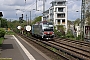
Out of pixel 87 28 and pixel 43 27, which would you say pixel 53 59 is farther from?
pixel 87 28

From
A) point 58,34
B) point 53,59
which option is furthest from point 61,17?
point 53,59

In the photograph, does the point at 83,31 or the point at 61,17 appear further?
the point at 61,17

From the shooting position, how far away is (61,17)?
11006 centimetres

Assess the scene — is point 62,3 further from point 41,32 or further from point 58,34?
point 41,32

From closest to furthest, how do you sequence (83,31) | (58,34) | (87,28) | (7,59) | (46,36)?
(7,59) → (46,36) → (87,28) → (83,31) → (58,34)

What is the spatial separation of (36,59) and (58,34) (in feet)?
146

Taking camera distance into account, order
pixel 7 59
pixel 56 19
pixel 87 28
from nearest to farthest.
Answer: pixel 7 59, pixel 87 28, pixel 56 19

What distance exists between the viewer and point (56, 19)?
11000cm

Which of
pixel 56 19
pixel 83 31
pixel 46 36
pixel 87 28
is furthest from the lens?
pixel 56 19

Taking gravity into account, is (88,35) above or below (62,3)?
below

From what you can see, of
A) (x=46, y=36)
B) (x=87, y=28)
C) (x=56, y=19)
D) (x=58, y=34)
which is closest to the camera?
(x=46, y=36)

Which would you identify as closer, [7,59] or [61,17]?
[7,59]

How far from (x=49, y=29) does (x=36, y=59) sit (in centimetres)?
2421

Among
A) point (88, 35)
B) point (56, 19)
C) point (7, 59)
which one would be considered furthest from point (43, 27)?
point (56, 19)
